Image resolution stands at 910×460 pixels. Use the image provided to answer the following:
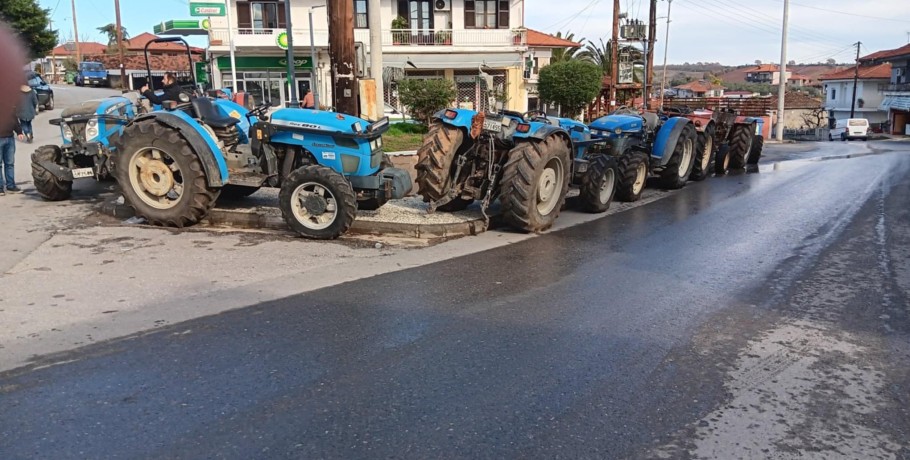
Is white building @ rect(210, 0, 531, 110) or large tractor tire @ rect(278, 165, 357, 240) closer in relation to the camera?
large tractor tire @ rect(278, 165, 357, 240)

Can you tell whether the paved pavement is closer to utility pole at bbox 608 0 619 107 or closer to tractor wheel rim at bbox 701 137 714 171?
tractor wheel rim at bbox 701 137 714 171

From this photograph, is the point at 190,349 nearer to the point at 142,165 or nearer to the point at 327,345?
the point at 327,345

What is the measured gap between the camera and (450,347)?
17.9 feet

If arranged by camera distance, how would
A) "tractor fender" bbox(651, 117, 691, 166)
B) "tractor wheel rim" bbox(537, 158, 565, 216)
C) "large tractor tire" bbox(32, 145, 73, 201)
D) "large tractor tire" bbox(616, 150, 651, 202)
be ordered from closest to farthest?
"tractor wheel rim" bbox(537, 158, 565, 216)
"large tractor tire" bbox(32, 145, 73, 201)
"large tractor tire" bbox(616, 150, 651, 202)
"tractor fender" bbox(651, 117, 691, 166)

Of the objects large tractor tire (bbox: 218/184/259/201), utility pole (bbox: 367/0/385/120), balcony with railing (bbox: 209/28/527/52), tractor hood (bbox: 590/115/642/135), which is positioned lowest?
large tractor tire (bbox: 218/184/259/201)

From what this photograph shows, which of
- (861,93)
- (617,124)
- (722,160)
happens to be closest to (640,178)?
(617,124)

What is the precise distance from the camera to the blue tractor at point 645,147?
12863 mm

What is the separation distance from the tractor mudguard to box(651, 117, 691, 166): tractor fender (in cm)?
1015

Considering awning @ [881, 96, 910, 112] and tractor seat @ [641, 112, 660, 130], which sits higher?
tractor seat @ [641, 112, 660, 130]

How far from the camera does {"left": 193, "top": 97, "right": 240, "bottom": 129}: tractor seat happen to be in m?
9.56

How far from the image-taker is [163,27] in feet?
98.7

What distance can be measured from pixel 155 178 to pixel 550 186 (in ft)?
17.0

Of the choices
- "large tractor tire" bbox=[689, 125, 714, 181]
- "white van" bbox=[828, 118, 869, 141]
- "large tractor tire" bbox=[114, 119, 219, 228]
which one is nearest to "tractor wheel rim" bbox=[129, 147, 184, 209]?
"large tractor tire" bbox=[114, 119, 219, 228]

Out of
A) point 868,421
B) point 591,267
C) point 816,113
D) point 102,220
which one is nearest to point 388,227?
point 591,267
